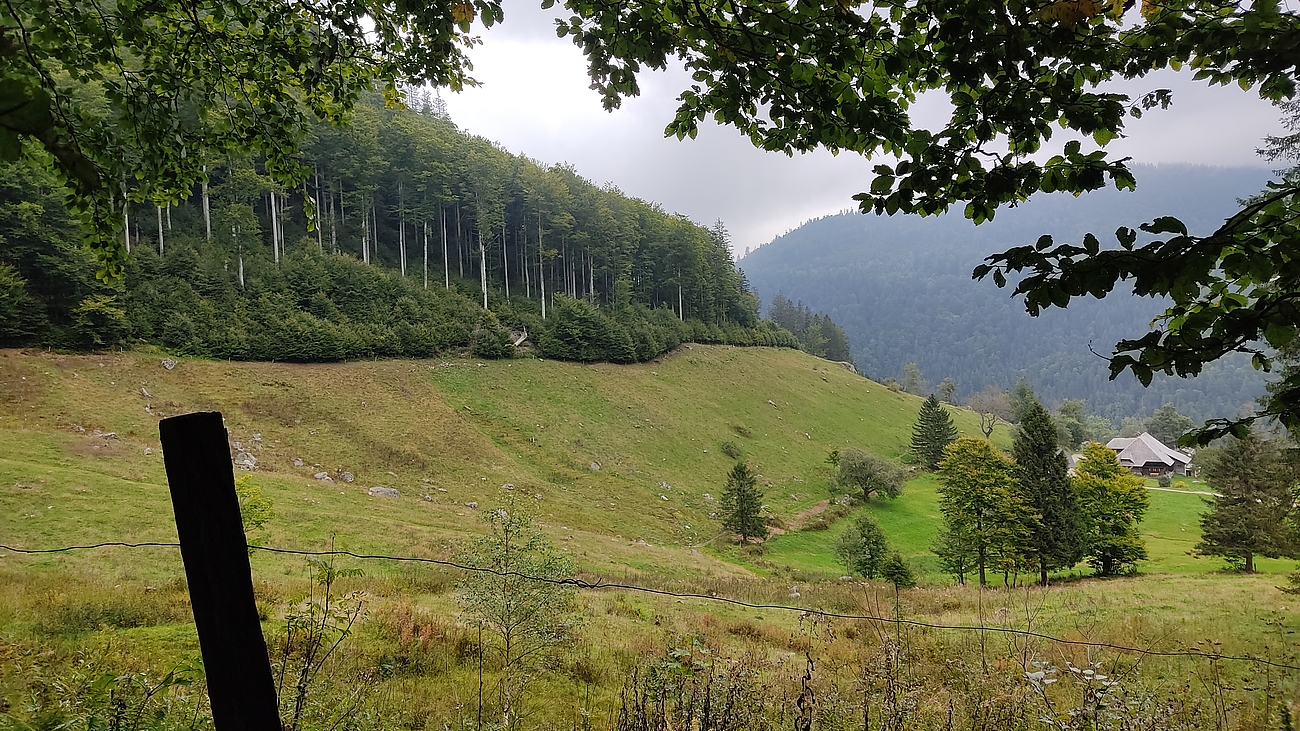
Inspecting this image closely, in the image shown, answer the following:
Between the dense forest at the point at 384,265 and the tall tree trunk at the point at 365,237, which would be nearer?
the dense forest at the point at 384,265

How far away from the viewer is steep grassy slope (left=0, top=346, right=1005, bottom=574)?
16344 mm

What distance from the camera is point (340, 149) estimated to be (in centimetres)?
4541

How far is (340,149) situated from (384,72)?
164 feet

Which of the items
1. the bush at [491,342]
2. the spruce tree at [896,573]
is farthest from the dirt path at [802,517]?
the bush at [491,342]

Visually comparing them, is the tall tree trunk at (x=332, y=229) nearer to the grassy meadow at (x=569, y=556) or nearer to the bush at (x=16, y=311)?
the grassy meadow at (x=569, y=556)

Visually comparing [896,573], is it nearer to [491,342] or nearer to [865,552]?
[865,552]

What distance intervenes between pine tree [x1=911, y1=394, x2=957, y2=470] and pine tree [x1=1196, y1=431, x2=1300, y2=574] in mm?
22160

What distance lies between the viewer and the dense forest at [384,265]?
2534 cm

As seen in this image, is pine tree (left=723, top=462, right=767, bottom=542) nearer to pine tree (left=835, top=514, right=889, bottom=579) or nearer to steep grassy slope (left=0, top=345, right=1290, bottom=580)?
steep grassy slope (left=0, top=345, right=1290, bottom=580)

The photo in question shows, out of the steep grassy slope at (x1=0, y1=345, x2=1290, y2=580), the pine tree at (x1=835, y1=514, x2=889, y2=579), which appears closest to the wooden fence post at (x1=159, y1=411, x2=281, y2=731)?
the steep grassy slope at (x1=0, y1=345, x2=1290, y2=580)

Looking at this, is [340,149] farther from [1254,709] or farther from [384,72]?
[1254,709]

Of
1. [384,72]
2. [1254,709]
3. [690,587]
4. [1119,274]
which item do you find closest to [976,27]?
[1119,274]

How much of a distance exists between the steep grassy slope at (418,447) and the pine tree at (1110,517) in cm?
1529

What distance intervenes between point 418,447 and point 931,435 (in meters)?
44.9
